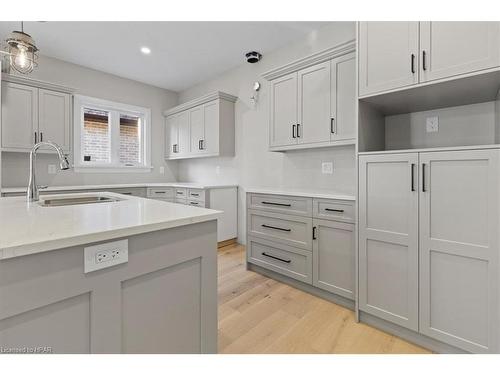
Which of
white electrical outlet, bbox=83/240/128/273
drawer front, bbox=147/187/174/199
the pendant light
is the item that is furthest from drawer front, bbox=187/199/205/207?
white electrical outlet, bbox=83/240/128/273

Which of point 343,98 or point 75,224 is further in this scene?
point 343,98

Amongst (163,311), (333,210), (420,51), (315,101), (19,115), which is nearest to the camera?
(163,311)

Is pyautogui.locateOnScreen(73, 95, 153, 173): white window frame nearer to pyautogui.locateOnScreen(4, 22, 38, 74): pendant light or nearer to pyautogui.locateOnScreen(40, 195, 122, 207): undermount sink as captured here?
pyautogui.locateOnScreen(40, 195, 122, 207): undermount sink

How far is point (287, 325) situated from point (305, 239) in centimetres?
77

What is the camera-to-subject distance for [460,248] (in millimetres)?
1493

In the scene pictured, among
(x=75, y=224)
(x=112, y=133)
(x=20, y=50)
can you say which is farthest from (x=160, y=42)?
(x=75, y=224)

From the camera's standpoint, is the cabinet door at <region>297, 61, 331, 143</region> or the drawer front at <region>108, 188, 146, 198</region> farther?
the drawer front at <region>108, 188, 146, 198</region>

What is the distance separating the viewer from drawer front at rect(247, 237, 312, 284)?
7.84ft

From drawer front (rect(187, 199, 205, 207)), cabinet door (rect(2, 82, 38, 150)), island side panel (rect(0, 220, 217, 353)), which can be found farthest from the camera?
drawer front (rect(187, 199, 205, 207))

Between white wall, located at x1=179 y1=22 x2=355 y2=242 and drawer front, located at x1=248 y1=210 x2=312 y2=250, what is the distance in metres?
0.65

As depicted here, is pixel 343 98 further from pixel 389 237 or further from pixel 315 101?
pixel 389 237

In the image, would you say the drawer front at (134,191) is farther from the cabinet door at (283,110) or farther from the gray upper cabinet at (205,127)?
the cabinet door at (283,110)

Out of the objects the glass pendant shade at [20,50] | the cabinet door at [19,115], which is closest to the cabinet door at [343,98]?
the glass pendant shade at [20,50]
